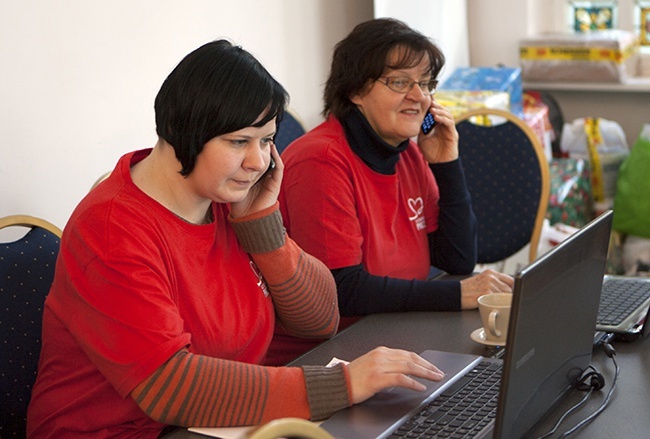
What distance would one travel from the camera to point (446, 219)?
2215mm

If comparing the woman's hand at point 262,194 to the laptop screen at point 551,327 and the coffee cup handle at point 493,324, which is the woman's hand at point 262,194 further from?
the laptop screen at point 551,327

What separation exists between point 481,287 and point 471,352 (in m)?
0.28

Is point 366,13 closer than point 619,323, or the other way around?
point 619,323

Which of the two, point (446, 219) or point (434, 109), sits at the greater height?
point (434, 109)

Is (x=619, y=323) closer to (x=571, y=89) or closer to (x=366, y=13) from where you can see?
(x=366, y=13)

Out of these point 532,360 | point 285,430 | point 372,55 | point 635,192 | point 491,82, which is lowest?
point 635,192

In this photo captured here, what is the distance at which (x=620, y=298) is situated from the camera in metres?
1.85

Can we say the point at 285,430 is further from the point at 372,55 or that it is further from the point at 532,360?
the point at 372,55

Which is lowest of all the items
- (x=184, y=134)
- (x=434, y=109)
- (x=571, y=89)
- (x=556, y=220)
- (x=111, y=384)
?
(x=556, y=220)

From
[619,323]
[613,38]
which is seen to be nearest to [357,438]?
[619,323]

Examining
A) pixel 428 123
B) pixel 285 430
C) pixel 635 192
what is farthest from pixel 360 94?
Answer: pixel 635 192

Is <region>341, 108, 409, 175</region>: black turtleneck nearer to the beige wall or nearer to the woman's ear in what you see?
the woman's ear

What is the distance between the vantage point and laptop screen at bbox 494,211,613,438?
1.10 meters

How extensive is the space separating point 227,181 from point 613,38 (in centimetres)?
287
